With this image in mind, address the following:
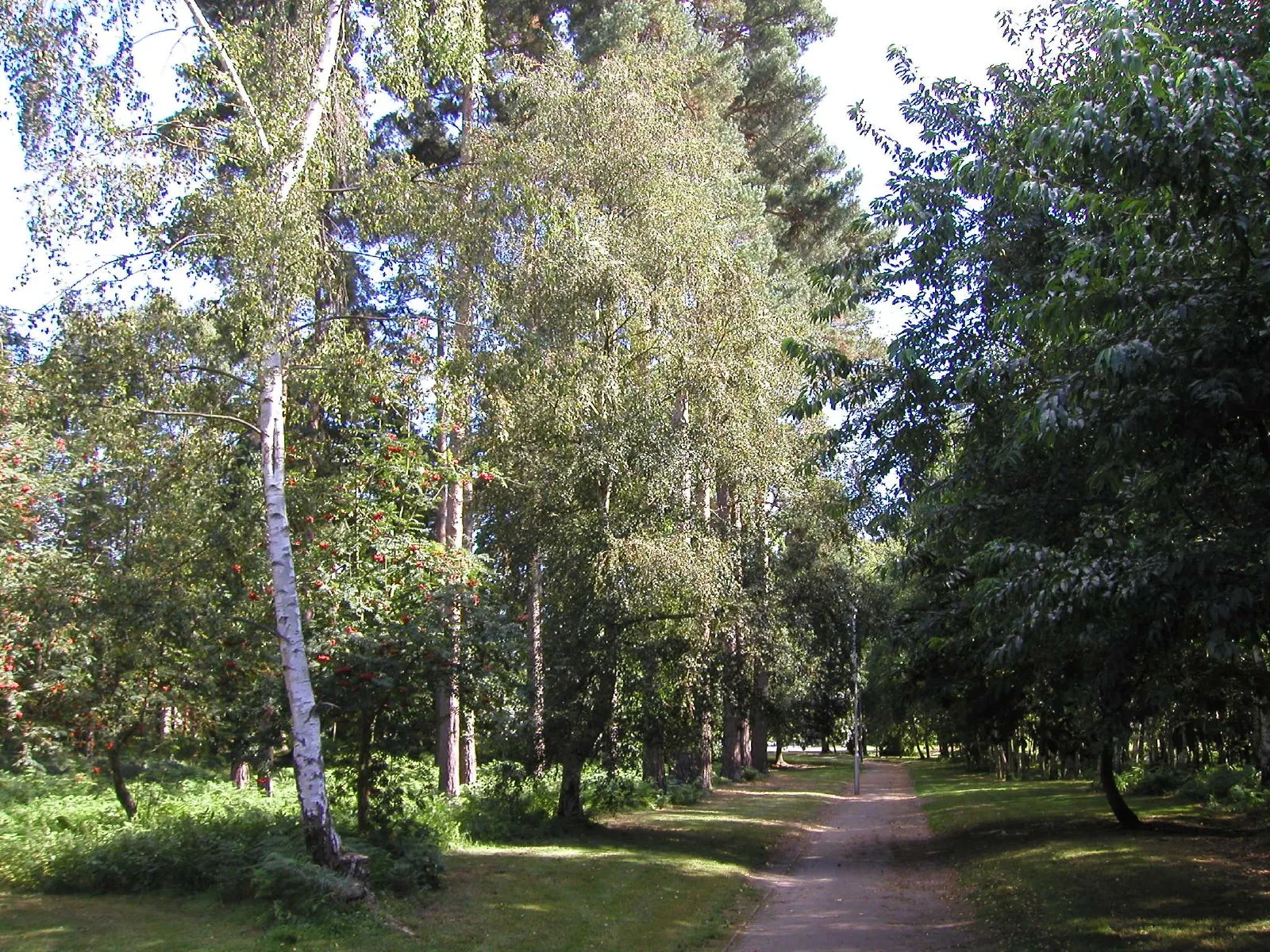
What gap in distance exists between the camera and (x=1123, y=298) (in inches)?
263

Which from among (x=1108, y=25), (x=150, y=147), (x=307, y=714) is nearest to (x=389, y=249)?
(x=150, y=147)

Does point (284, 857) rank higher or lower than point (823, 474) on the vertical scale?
lower

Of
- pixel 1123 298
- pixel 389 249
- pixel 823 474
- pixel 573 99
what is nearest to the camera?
pixel 1123 298

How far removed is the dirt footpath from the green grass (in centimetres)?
48

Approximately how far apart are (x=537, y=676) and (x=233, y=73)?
915cm

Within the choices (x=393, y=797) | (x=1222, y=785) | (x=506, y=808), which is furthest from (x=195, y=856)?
(x=1222, y=785)

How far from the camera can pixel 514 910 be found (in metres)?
10.7

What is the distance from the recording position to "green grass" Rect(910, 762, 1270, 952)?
9.37 meters

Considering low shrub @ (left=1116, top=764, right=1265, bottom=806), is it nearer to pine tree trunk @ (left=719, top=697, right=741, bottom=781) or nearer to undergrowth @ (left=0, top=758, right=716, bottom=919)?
pine tree trunk @ (left=719, top=697, right=741, bottom=781)

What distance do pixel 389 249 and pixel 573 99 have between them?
7.24 meters

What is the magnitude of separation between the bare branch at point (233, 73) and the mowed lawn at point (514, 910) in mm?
7627

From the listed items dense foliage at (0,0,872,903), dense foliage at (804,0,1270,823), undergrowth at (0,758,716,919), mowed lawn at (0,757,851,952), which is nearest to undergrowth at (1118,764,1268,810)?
dense foliage at (804,0,1270,823)

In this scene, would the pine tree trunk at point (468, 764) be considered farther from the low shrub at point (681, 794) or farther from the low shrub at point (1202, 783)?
the low shrub at point (1202, 783)

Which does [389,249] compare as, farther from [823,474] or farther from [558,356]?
[823,474]
